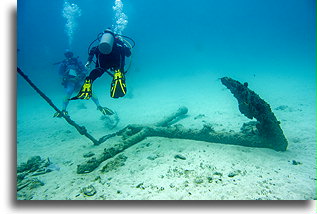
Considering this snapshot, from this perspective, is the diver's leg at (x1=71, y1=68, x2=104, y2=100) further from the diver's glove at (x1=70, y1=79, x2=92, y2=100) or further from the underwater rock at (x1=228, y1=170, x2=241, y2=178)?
the underwater rock at (x1=228, y1=170, x2=241, y2=178)

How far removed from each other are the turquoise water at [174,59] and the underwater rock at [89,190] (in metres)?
2.07

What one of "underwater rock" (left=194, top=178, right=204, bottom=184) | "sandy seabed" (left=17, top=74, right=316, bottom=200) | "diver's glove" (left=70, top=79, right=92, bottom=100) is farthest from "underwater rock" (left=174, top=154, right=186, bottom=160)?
"diver's glove" (left=70, top=79, right=92, bottom=100)

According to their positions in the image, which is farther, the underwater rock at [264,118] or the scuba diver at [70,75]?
the scuba diver at [70,75]

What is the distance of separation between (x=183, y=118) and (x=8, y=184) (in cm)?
772

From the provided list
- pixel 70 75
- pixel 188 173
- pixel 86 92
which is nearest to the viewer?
pixel 188 173

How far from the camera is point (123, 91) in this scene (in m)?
4.28

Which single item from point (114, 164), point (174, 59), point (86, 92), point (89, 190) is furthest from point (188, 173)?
point (174, 59)

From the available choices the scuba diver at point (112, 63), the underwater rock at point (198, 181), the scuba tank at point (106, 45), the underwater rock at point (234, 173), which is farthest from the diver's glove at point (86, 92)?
the underwater rock at point (234, 173)

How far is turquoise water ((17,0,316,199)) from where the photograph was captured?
10.2 m

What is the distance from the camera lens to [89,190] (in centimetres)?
352

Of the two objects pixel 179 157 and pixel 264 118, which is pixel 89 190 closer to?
pixel 179 157

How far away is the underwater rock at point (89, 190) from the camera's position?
346cm

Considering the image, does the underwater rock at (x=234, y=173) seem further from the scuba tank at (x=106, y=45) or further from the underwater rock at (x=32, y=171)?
the underwater rock at (x=32, y=171)

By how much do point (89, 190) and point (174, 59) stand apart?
365 feet
